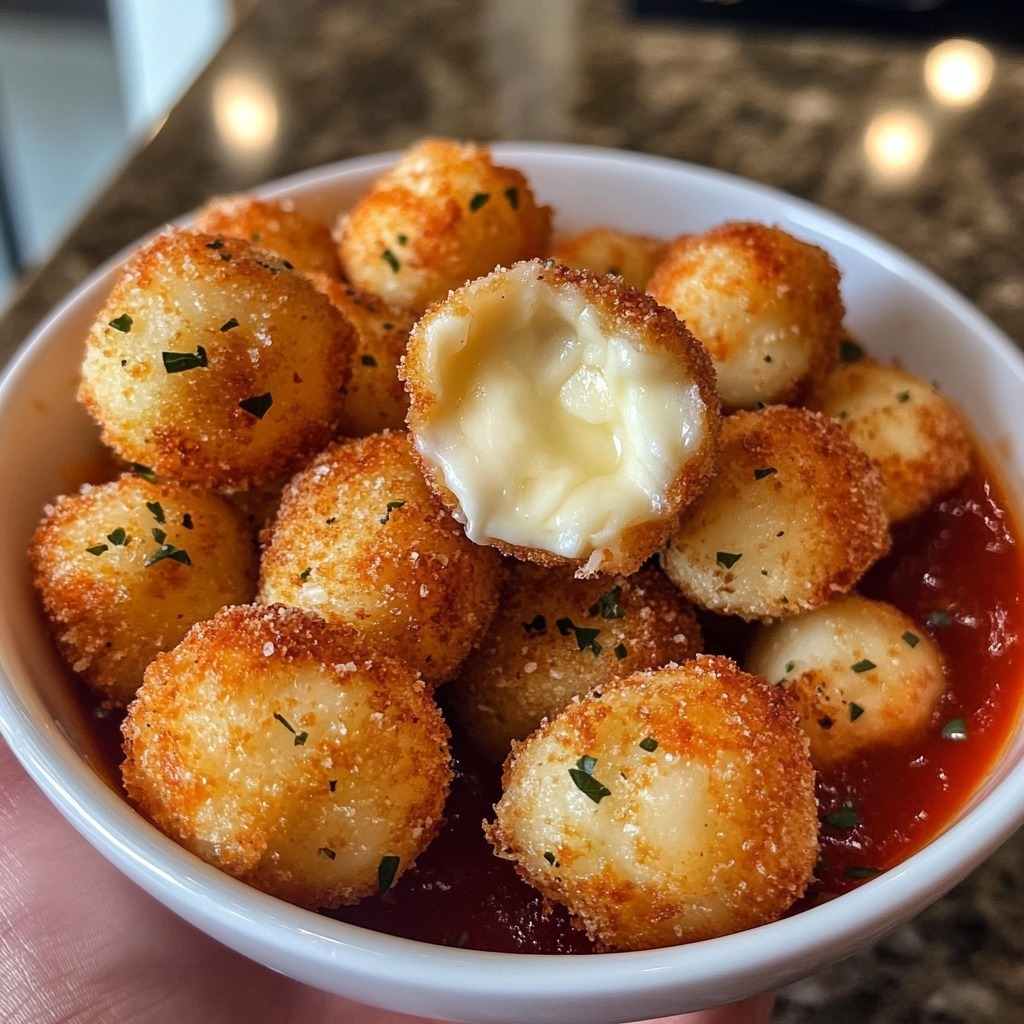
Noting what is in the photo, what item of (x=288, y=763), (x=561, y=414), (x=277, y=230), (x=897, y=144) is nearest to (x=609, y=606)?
(x=561, y=414)

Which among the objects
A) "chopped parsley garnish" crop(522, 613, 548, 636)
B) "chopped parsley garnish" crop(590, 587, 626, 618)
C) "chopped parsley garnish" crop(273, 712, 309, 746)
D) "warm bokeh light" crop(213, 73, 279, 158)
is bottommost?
"warm bokeh light" crop(213, 73, 279, 158)

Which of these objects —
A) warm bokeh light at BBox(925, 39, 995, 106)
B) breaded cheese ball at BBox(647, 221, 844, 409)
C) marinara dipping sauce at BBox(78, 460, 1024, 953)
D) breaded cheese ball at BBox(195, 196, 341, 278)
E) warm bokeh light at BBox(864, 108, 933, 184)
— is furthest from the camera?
warm bokeh light at BBox(925, 39, 995, 106)

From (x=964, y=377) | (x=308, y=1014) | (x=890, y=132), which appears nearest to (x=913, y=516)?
(x=964, y=377)

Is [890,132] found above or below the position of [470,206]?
below

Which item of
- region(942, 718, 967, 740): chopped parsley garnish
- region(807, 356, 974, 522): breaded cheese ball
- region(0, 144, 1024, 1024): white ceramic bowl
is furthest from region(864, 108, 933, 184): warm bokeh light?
region(942, 718, 967, 740): chopped parsley garnish

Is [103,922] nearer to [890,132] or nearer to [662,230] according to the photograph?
[662,230]

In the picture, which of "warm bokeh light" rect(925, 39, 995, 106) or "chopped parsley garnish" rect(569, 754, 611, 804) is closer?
"chopped parsley garnish" rect(569, 754, 611, 804)

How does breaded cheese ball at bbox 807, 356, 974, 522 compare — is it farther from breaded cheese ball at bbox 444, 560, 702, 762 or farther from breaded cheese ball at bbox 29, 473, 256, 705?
breaded cheese ball at bbox 29, 473, 256, 705
